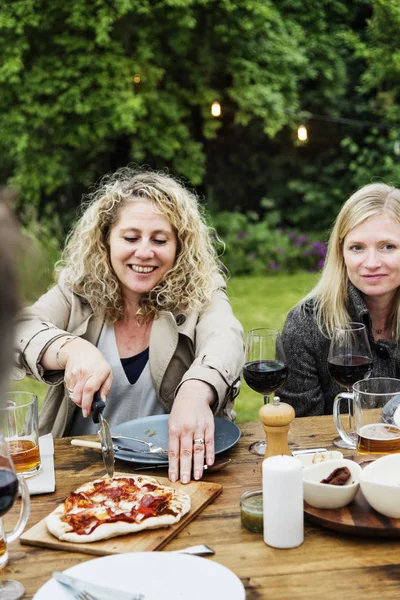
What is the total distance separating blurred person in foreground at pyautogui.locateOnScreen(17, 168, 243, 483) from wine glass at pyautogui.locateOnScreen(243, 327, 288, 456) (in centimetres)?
40

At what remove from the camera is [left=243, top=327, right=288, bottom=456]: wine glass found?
1778mm

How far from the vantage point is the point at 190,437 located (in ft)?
5.85

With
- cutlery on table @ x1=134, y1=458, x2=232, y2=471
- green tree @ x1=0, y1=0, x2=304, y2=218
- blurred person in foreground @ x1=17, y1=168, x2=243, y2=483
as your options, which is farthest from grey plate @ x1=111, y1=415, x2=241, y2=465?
green tree @ x1=0, y1=0, x2=304, y2=218

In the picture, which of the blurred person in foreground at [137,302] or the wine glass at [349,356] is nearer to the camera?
the wine glass at [349,356]

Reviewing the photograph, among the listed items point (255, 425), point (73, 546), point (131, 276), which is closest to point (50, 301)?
point (131, 276)

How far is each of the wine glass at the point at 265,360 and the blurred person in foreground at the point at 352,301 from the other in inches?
27.3

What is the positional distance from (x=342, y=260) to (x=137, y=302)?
0.70m

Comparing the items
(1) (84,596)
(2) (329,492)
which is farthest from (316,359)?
(1) (84,596)

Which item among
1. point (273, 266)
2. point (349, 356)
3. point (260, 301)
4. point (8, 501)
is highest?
point (349, 356)

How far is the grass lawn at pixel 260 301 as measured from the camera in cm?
533

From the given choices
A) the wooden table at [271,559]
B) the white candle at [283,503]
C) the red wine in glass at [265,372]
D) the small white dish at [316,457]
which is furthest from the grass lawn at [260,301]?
the white candle at [283,503]

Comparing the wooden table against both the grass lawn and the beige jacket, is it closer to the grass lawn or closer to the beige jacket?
the beige jacket

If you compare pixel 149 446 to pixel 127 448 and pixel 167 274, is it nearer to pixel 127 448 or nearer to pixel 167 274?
pixel 127 448

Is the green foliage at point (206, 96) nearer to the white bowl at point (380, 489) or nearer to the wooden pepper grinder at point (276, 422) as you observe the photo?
the wooden pepper grinder at point (276, 422)
